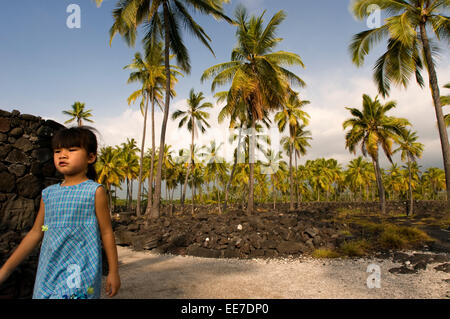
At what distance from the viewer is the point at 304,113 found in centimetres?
2764

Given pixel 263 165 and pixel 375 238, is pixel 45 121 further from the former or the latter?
pixel 263 165

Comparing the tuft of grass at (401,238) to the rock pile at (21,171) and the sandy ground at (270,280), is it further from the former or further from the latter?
the rock pile at (21,171)

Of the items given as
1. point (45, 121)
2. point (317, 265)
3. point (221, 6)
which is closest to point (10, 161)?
point (45, 121)

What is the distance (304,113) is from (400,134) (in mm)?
9077

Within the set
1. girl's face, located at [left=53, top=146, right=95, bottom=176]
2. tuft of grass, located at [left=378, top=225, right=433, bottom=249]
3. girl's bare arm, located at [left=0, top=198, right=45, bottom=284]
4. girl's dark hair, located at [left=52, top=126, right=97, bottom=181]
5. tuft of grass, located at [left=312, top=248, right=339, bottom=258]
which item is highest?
girl's dark hair, located at [left=52, top=126, right=97, bottom=181]

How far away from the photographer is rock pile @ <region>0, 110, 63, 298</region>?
4.72 m

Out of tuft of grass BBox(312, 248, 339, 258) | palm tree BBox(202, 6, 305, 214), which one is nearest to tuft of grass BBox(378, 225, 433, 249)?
tuft of grass BBox(312, 248, 339, 258)

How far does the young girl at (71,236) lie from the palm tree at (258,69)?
13.9m

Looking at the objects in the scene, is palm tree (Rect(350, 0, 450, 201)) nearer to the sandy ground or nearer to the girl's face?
the sandy ground

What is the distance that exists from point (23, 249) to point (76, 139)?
725 millimetres

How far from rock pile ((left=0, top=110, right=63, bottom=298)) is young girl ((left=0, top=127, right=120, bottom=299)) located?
371cm

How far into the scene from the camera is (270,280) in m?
5.57

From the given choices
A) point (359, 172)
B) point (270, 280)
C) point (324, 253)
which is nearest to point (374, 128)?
point (324, 253)

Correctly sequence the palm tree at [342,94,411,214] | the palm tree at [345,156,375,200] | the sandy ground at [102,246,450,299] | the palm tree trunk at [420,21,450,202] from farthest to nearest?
the palm tree at [345,156,375,200] → the palm tree at [342,94,411,214] → the palm tree trunk at [420,21,450,202] → the sandy ground at [102,246,450,299]
